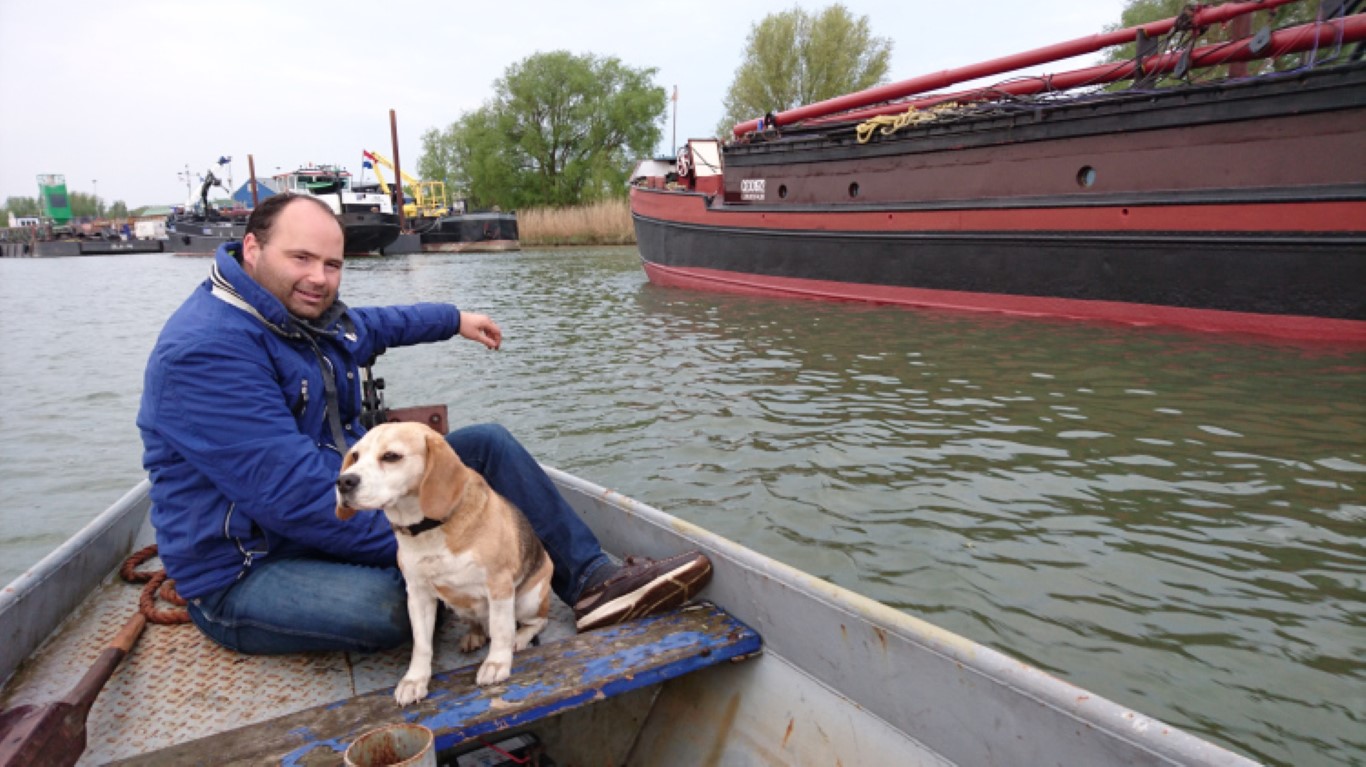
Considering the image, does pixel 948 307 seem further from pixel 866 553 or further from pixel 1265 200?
pixel 866 553

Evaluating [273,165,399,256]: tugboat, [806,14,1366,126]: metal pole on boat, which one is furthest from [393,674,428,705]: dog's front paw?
[273,165,399,256]: tugboat

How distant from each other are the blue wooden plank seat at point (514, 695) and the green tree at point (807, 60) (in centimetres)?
3838

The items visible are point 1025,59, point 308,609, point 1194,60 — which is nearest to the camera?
point 308,609

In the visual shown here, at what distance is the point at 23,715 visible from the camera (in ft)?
6.86

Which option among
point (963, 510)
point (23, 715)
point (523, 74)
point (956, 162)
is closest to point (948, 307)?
point (956, 162)

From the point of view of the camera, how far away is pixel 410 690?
2.20 metres

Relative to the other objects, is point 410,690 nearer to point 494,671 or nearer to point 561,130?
point 494,671

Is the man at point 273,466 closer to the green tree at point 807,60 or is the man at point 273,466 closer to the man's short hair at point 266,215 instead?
the man's short hair at point 266,215

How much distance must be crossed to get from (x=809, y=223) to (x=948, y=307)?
319 centimetres

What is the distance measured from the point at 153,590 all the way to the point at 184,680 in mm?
779

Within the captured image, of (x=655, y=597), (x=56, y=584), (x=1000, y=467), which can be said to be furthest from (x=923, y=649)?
(x=1000, y=467)

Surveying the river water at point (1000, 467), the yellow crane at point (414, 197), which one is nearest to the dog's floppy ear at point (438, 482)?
the river water at point (1000, 467)

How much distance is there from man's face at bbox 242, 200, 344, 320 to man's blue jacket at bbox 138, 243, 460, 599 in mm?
78

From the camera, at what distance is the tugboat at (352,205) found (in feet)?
128
